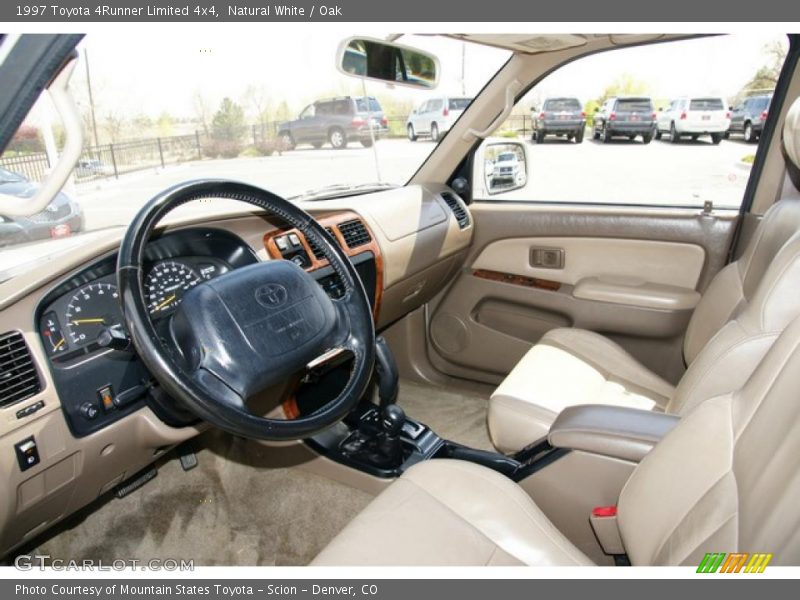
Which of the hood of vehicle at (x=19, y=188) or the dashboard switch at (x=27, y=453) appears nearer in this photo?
the hood of vehicle at (x=19, y=188)

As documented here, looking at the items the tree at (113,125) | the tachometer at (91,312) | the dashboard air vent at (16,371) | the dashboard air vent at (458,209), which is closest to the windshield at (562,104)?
the dashboard air vent at (458,209)

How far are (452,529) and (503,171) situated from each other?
199cm

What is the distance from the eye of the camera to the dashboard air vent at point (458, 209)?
8.43 ft

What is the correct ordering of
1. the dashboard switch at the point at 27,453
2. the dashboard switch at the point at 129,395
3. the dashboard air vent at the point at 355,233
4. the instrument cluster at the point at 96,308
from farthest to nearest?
the dashboard air vent at the point at 355,233 < the dashboard switch at the point at 129,395 < the instrument cluster at the point at 96,308 < the dashboard switch at the point at 27,453

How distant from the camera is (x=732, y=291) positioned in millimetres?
1761

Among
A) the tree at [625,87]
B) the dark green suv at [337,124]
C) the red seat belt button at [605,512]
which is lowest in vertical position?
the red seat belt button at [605,512]

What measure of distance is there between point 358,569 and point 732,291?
4.73 ft

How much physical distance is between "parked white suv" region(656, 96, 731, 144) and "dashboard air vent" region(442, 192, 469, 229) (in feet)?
3.79

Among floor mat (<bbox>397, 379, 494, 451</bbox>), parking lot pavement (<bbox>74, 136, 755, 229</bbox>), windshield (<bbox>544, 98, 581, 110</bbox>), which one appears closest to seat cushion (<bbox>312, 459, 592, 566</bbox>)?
floor mat (<bbox>397, 379, 494, 451</bbox>)

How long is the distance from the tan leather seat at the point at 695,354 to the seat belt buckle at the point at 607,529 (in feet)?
1.11

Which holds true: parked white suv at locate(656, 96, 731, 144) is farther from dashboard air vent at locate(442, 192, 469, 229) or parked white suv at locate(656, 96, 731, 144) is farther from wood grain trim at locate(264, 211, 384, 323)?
wood grain trim at locate(264, 211, 384, 323)

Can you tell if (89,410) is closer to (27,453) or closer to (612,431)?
(27,453)

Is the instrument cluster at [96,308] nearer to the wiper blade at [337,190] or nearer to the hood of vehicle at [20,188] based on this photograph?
the hood of vehicle at [20,188]

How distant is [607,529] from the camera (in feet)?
4.21
